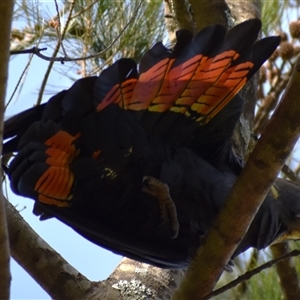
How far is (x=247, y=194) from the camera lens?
3.27ft

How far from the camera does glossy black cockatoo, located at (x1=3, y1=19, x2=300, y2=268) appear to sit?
1055 mm

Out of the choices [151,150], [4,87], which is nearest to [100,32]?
[151,150]

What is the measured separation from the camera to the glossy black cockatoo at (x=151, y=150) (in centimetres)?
105

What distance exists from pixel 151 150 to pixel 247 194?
0.82ft

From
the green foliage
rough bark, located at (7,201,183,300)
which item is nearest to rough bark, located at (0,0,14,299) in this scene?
rough bark, located at (7,201,183,300)

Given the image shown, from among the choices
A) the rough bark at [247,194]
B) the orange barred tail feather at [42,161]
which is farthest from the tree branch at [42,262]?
the rough bark at [247,194]

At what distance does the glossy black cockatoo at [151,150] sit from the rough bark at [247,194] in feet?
0.54

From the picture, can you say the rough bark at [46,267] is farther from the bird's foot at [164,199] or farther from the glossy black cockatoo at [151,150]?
the bird's foot at [164,199]

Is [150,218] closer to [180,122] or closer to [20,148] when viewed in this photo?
[180,122]

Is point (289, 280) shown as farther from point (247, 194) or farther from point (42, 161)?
point (42, 161)

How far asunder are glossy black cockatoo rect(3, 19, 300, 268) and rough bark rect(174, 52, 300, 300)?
0.54ft

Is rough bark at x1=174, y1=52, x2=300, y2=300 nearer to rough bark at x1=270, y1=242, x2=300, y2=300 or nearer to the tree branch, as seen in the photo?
the tree branch

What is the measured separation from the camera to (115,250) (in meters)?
1.25

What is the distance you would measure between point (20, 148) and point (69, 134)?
0.29 ft
